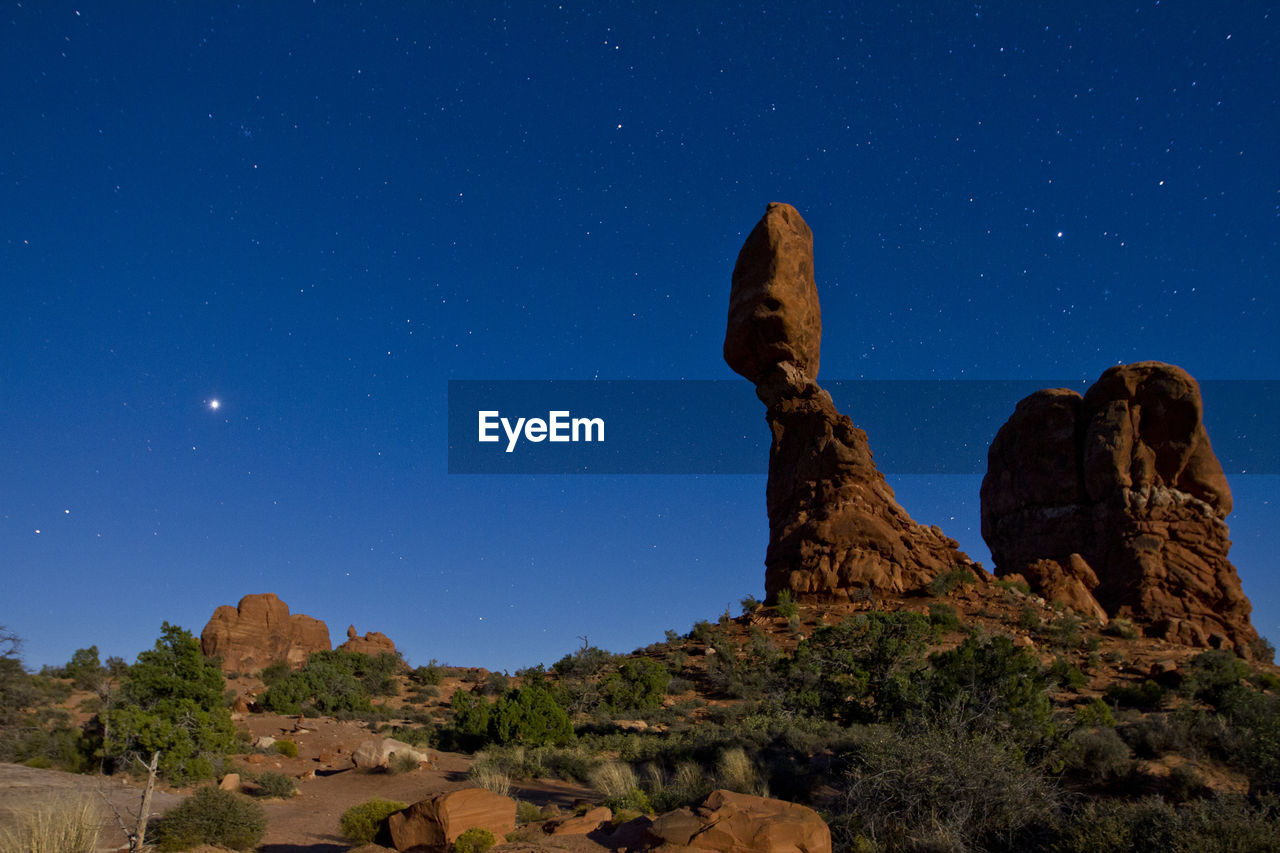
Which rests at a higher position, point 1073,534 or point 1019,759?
point 1073,534

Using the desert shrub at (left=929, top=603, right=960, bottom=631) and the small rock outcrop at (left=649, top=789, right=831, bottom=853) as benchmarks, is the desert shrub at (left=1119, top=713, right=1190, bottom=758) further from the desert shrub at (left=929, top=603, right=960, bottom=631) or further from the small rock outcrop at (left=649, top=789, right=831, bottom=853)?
the desert shrub at (left=929, top=603, right=960, bottom=631)

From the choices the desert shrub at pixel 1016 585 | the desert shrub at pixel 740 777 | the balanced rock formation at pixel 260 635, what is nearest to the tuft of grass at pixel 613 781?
the desert shrub at pixel 740 777

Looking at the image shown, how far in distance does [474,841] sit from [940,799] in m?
6.21

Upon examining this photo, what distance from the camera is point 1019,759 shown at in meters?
11.3

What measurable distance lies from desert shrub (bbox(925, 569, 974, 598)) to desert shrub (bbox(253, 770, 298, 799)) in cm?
2758

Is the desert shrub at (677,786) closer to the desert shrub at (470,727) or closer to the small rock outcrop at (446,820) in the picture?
the small rock outcrop at (446,820)

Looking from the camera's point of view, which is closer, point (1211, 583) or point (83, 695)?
point (83, 695)

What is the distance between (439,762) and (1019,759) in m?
13.9

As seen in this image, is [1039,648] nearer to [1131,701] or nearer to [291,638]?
[1131,701]

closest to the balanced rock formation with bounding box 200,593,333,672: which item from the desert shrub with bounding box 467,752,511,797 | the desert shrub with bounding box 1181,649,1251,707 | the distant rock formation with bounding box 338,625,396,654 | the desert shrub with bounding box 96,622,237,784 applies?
the distant rock formation with bounding box 338,625,396,654

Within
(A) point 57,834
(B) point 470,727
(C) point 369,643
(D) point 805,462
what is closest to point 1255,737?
(A) point 57,834

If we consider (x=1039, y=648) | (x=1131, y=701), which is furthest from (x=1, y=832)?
(x=1039, y=648)

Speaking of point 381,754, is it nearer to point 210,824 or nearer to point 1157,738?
point 210,824

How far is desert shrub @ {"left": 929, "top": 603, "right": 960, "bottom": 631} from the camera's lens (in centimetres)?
2928
